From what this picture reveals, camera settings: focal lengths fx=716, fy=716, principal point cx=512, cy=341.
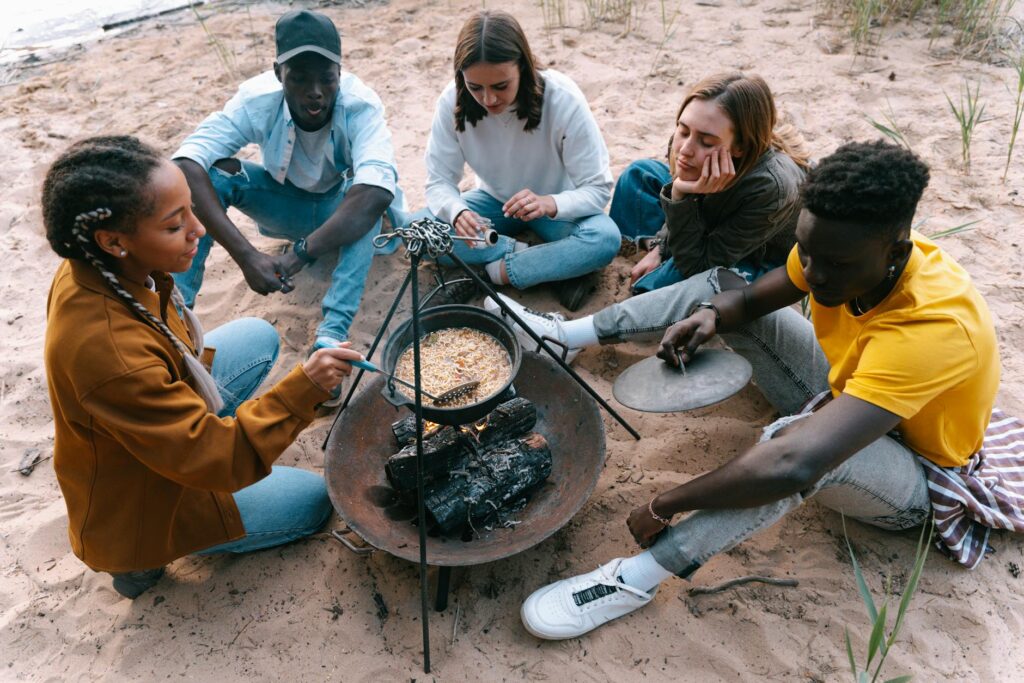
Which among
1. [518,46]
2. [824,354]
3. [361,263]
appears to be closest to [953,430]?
[824,354]

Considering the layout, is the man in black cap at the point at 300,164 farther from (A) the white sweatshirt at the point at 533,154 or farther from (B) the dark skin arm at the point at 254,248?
(A) the white sweatshirt at the point at 533,154

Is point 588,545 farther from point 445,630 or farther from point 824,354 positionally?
point 824,354

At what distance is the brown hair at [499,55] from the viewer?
306 centimetres

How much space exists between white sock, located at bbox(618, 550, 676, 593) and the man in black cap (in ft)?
5.93

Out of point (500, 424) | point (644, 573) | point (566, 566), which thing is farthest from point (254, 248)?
point (644, 573)

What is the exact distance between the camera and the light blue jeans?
2.58 meters

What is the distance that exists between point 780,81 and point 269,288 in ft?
12.4

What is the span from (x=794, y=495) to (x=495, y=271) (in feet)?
6.82

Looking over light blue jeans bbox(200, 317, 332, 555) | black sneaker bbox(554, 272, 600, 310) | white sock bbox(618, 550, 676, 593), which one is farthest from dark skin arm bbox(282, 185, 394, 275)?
white sock bbox(618, 550, 676, 593)

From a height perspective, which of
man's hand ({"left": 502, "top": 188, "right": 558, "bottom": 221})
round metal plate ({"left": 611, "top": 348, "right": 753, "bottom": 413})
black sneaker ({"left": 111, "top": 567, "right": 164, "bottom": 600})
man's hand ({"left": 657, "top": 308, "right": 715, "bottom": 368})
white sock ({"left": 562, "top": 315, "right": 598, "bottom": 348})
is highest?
man's hand ({"left": 502, "top": 188, "right": 558, "bottom": 221})

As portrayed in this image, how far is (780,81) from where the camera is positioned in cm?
504

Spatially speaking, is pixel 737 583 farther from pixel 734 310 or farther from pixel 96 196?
pixel 96 196

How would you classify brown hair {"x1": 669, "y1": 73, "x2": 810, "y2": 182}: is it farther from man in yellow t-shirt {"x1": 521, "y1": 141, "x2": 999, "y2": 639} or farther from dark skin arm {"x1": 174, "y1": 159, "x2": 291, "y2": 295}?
dark skin arm {"x1": 174, "y1": 159, "x2": 291, "y2": 295}

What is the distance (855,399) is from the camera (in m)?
2.04
